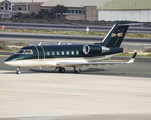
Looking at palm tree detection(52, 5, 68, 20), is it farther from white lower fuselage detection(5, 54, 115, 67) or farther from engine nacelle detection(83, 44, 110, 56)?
engine nacelle detection(83, 44, 110, 56)

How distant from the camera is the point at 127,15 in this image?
482 ft

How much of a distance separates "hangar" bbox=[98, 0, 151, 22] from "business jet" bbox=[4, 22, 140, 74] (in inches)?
4273

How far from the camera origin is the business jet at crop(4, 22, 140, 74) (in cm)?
3241

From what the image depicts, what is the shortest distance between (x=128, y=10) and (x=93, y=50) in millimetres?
113995

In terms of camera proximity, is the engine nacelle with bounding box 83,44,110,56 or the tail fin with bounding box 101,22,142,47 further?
the tail fin with bounding box 101,22,142,47

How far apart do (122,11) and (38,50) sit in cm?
11798

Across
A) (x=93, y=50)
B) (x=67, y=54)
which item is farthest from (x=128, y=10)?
(x=67, y=54)

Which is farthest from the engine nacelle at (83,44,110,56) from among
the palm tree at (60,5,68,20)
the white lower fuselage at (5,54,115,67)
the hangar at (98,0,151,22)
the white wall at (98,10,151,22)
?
the palm tree at (60,5,68,20)

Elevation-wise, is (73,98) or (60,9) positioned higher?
(60,9)

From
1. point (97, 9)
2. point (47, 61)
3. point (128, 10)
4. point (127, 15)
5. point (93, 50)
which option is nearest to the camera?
point (47, 61)

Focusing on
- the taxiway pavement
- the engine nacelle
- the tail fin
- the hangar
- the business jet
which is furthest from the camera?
the hangar

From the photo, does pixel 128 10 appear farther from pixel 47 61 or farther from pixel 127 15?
pixel 47 61

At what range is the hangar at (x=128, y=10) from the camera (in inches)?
5620

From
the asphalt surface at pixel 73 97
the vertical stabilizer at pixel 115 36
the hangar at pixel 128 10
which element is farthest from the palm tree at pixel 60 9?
the asphalt surface at pixel 73 97
